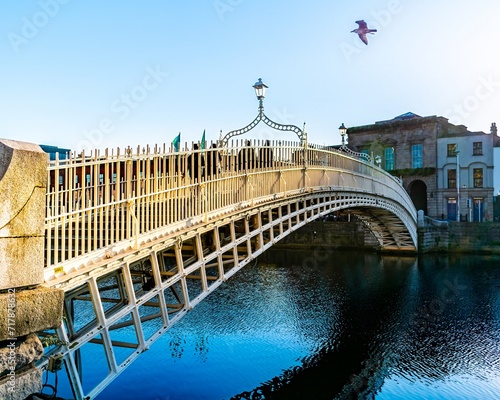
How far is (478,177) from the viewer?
44.4 meters

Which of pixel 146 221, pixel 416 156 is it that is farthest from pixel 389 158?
pixel 146 221

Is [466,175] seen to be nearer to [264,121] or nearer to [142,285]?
[264,121]

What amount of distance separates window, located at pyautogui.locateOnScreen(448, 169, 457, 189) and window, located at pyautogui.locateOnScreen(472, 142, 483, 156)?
2506 mm

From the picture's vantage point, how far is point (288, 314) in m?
18.2

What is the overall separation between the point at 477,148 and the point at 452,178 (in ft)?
12.0

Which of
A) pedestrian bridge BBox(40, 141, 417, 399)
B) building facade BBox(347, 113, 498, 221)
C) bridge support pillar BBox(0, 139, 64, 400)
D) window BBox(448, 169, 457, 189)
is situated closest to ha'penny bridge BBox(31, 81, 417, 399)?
pedestrian bridge BBox(40, 141, 417, 399)

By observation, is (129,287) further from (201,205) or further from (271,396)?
(271,396)

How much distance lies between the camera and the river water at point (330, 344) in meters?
11.3

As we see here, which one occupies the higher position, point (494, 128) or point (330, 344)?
point (494, 128)

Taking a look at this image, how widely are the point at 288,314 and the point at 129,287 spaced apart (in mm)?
11665

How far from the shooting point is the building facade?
44188 mm

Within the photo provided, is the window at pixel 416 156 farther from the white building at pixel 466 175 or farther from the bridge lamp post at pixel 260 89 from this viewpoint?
the bridge lamp post at pixel 260 89

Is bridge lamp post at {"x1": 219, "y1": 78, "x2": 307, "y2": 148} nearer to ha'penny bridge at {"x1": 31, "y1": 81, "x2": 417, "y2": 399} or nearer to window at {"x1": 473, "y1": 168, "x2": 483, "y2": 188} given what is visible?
ha'penny bridge at {"x1": 31, "y1": 81, "x2": 417, "y2": 399}

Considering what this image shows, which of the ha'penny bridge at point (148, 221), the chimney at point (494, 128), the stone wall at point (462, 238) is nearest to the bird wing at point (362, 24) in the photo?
the ha'penny bridge at point (148, 221)
